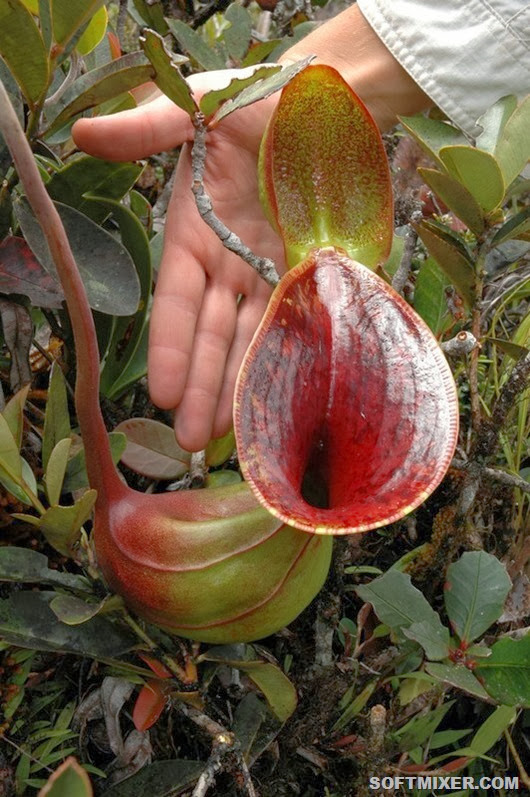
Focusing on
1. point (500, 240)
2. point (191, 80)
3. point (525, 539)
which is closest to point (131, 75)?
point (191, 80)

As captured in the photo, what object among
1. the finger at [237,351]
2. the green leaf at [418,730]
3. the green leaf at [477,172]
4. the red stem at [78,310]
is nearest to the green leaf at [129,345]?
the finger at [237,351]

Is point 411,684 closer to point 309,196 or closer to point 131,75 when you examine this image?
point 309,196

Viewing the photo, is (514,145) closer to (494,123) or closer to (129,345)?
(494,123)

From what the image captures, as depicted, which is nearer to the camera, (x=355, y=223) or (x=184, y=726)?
(x=184, y=726)

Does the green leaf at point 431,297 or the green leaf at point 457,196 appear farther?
the green leaf at point 431,297

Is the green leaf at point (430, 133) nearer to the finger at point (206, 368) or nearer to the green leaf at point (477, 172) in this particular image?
the green leaf at point (477, 172)
